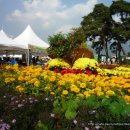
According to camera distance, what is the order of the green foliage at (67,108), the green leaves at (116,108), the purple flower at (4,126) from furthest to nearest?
the green leaves at (116,108) → the green foliage at (67,108) → the purple flower at (4,126)

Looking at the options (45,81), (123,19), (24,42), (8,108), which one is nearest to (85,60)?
(45,81)

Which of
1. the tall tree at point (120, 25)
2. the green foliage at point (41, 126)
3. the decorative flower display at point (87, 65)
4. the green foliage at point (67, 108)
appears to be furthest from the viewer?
the tall tree at point (120, 25)

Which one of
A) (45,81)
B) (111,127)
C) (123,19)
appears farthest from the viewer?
(123,19)

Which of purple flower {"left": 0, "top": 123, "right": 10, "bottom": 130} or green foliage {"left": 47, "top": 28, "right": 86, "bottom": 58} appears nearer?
purple flower {"left": 0, "top": 123, "right": 10, "bottom": 130}

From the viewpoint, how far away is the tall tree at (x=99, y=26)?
209ft

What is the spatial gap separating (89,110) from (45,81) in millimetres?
4478

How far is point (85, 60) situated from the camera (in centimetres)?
1393

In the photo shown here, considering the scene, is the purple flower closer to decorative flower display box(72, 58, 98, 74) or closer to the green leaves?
the green leaves

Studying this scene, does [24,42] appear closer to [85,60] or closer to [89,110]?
[85,60]

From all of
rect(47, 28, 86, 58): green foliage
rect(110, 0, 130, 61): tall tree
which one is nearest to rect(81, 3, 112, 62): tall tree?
rect(110, 0, 130, 61): tall tree

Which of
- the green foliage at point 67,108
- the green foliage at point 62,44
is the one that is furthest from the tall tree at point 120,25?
the green foliage at point 67,108

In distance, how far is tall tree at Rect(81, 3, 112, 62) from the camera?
2505 inches

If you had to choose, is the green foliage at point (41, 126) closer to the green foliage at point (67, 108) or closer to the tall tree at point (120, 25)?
the green foliage at point (67, 108)

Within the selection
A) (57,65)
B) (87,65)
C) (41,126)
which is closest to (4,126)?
(41,126)
